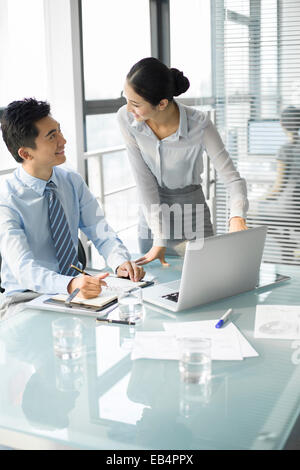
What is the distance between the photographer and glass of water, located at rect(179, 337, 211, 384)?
112 cm

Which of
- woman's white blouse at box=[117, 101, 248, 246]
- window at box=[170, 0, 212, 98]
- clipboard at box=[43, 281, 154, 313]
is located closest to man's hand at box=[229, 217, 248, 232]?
woman's white blouse at box=[117, 101, 248, 246]

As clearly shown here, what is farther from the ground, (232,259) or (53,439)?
(232,259)

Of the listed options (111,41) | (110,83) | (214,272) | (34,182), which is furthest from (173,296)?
(111,41)

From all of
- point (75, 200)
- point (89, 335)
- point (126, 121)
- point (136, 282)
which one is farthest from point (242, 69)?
point (89, 335)

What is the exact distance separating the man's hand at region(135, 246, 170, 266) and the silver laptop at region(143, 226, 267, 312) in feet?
0.88

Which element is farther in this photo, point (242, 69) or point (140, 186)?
point (242, 69)

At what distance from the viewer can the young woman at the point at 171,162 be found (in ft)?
6.98

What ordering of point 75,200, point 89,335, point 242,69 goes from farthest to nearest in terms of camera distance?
point 242,69
point 75,200
point 89,335

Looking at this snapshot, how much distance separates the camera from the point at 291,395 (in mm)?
1083

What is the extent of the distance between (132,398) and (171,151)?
53.4 inches

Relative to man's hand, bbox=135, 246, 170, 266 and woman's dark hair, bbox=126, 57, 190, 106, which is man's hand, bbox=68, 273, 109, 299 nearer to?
man's hand, bbox=135, 246, 170, 266

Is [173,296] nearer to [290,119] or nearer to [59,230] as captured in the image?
[59,230]
